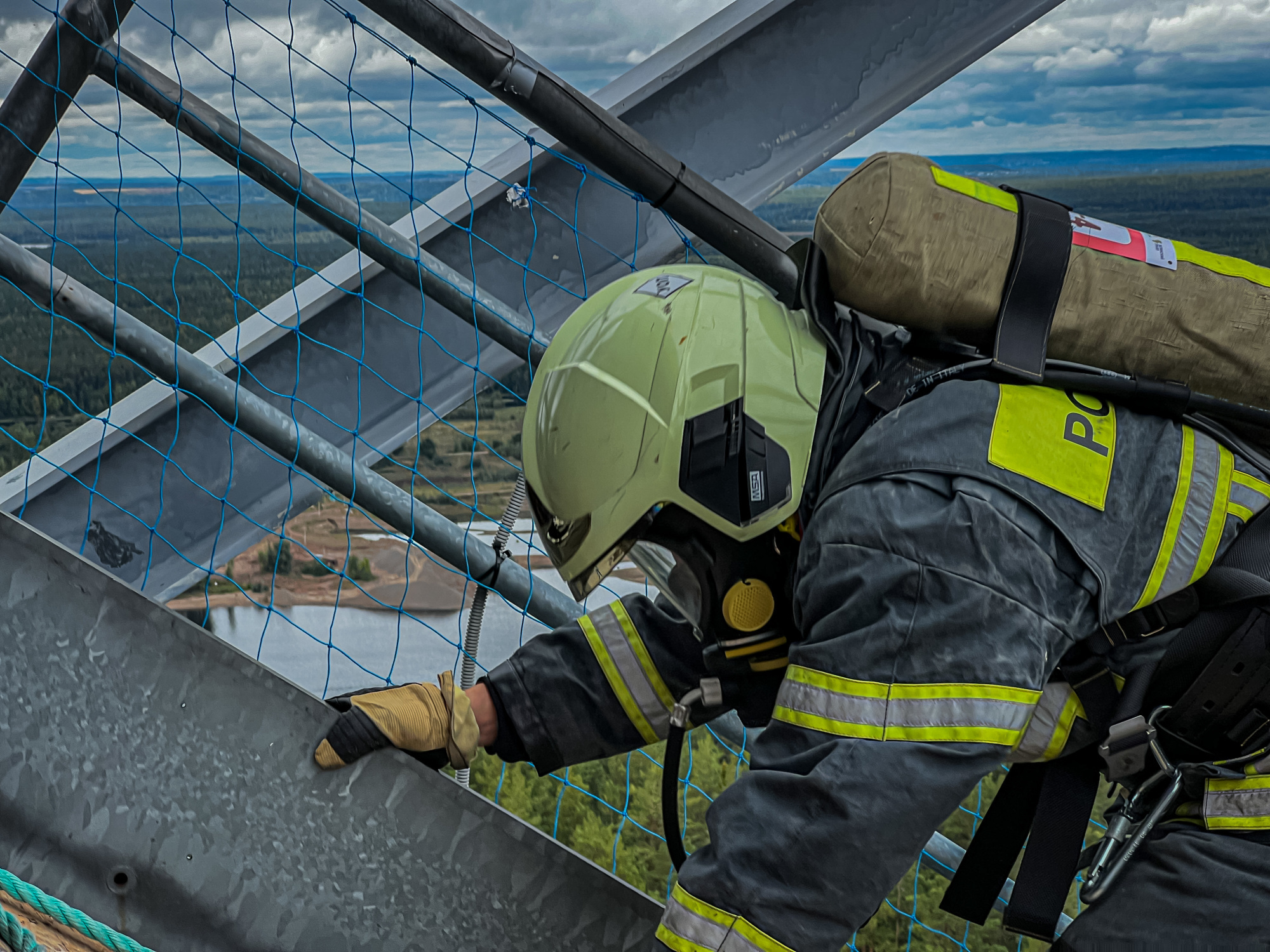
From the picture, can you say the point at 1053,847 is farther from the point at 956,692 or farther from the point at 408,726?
the point at 408,726

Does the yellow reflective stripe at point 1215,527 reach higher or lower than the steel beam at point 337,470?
higher

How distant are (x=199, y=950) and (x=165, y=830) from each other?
0.17 meters

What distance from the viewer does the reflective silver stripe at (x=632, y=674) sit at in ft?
5.68

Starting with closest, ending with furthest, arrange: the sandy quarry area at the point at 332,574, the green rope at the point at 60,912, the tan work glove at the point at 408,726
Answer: the green rope at the point at 60,912, the tan work glove at the point at 408,726, the sandy quarry area at the point at 332,574

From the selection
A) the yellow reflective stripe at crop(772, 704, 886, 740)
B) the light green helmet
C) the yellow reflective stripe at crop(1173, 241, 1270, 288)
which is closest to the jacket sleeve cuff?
the light green helmet

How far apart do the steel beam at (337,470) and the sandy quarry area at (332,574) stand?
3.57ft

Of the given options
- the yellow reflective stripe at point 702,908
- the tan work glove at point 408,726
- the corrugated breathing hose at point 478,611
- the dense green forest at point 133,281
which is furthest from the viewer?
the dense green forest at point 133,281

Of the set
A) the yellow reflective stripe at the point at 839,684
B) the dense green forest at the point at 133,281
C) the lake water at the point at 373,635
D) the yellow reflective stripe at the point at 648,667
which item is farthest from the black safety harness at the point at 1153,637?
the lake water at the point at 373,635

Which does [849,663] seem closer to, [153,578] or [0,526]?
[0,526]

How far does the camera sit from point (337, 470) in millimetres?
2033

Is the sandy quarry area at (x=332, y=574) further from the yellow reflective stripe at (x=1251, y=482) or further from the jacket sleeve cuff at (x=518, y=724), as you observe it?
the yellow reflective stripe at (x=1251, y=482)

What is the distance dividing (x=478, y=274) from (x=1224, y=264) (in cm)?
160

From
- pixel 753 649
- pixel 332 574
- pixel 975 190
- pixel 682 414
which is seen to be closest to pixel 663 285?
pixel 682 414

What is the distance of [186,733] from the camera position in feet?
4.49
